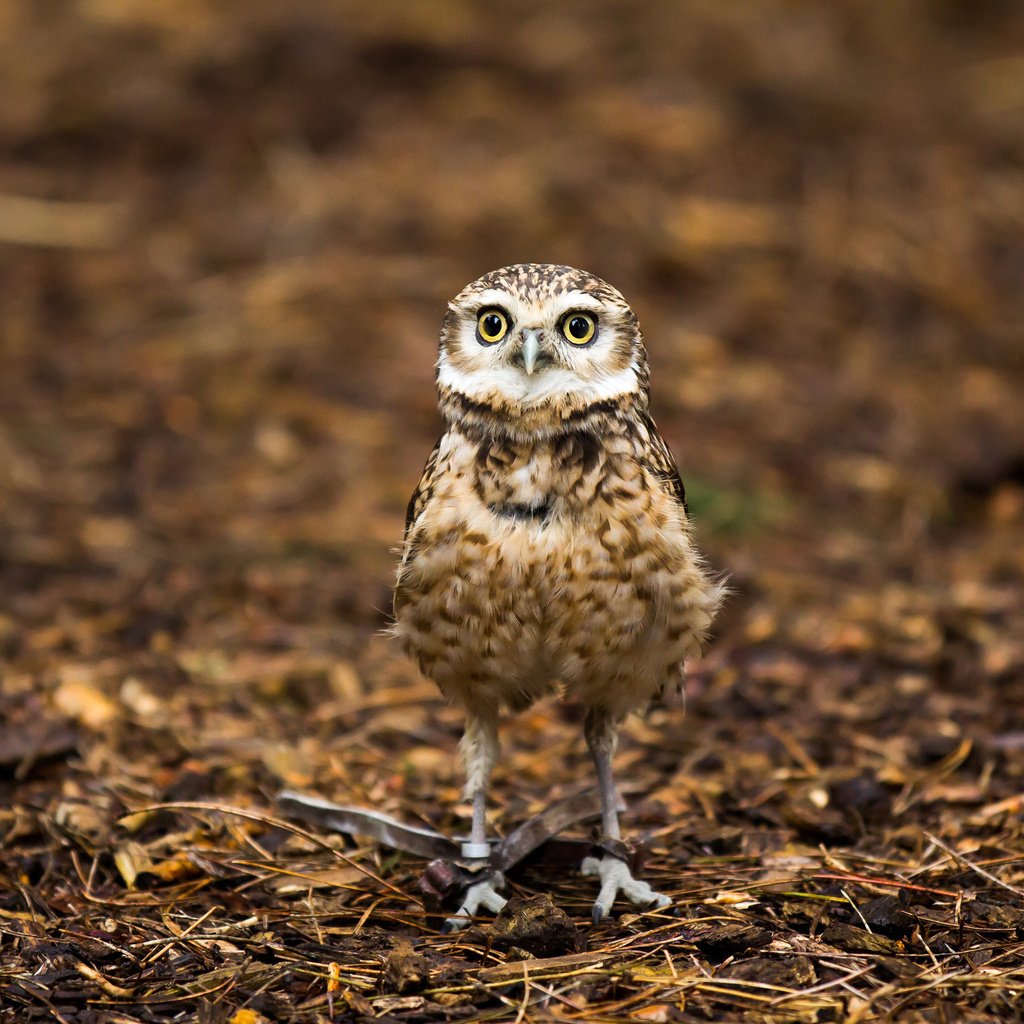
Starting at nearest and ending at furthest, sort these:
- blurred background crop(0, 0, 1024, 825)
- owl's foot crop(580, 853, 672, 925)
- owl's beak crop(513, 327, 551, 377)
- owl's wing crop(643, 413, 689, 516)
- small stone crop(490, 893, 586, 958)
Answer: small stone crop(490, 893, 586, 958)
owl's beak crop(513, 327, 551, 377)
owl's foot crop(580, 853, 672, 925)
owl's wing crop(643, 413, 689, 516)
blurred background crop(0, 0, 1024, 825)

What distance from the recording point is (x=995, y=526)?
24.3 ft

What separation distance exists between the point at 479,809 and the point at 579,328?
140 cm

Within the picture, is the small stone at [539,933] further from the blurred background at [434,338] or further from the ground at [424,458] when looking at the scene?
the blurred background at [434,338]

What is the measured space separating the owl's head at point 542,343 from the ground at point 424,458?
135 cm

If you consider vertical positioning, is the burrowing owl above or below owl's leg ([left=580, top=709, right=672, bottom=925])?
above

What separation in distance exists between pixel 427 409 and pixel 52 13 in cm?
558

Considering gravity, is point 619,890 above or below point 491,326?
below

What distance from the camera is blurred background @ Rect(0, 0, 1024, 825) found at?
551 cm

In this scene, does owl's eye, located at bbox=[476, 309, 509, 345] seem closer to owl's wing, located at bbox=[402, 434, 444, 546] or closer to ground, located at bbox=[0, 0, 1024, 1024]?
owl's wing, located at bbox=[402, 434, 444, 546]

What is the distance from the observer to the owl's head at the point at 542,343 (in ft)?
12.7

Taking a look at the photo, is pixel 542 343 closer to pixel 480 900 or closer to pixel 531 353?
pixel 531 353

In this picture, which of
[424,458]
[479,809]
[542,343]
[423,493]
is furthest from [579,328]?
[424,458]

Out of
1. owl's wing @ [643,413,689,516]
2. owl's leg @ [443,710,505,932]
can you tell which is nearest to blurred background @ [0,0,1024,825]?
owl's leg @ [443,710,505,932]

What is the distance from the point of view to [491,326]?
13.0 ft
